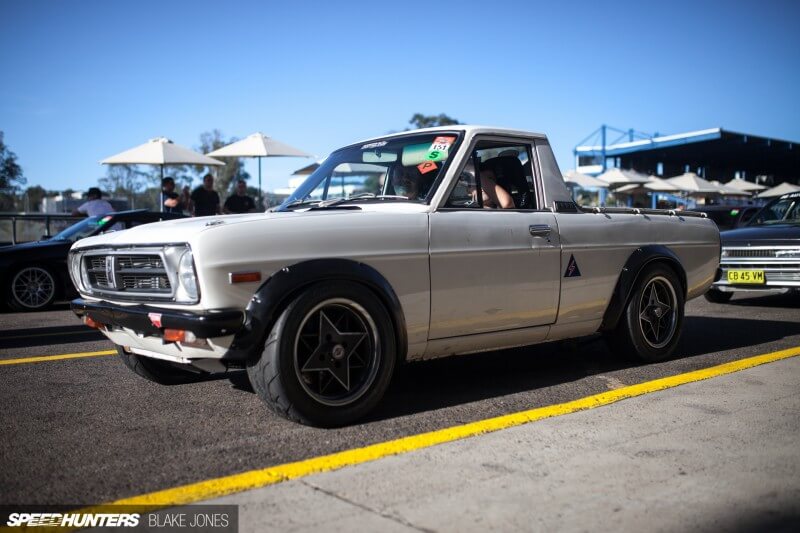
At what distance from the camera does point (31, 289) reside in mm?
9594

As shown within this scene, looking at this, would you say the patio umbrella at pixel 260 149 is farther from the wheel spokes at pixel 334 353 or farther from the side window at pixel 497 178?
the wheel spokes at pixel 334 353

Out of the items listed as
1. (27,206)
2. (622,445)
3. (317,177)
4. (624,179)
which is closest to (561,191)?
(317,177)

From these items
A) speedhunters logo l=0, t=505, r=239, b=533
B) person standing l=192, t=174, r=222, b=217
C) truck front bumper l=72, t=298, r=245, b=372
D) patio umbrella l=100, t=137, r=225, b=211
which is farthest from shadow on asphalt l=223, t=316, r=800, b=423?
patio umbrella l=100, t=137, r=225, b=211

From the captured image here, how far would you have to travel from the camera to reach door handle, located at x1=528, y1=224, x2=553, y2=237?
4.58 m

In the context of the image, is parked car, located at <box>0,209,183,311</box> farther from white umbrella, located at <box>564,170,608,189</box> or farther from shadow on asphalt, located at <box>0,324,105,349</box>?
white umbrella, located at <box>564,170,608,189</box>

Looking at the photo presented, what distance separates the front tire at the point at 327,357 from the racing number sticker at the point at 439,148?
117 cm

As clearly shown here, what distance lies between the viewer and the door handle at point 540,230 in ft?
15.0

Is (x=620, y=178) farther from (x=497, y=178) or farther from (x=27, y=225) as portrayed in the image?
(x=497, y=178)

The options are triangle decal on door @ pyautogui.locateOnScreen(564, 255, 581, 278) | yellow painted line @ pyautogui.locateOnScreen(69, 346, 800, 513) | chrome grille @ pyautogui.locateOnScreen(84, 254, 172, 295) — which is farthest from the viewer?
triangle decal on door @ pyautogui.locateOnScreen(564, 255, 581, 278)

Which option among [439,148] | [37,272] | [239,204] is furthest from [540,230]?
[239,204]

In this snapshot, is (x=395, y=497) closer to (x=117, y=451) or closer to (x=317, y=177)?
(x=117, y=451)

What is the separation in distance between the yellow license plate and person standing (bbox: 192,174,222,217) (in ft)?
27.8

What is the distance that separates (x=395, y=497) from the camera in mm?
2736

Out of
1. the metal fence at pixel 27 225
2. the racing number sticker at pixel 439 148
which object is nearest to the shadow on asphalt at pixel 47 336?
the racing number sticker at pixel 439 148
